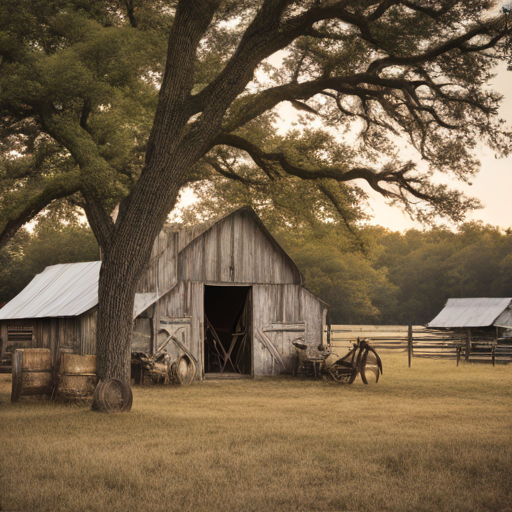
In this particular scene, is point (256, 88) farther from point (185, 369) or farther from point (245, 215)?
point (185, 369)

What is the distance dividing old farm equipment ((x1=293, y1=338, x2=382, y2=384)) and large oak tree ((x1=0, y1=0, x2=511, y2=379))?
4.47 meters

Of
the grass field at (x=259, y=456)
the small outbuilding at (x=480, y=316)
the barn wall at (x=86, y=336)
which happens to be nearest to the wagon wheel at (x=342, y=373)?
the grass field at (x=259, y=456)

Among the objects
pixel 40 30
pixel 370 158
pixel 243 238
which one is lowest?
pixel 243 238

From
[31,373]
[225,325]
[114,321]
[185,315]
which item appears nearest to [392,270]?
[225,325]

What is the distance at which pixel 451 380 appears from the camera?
20953mm

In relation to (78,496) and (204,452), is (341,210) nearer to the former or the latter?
(204,452)

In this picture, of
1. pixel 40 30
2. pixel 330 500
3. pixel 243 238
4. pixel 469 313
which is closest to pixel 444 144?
pixel 243 238

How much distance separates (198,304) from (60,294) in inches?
218

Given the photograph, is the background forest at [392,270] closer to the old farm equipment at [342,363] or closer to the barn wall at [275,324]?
the barn wall at [275,324]

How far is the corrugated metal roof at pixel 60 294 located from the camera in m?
21.1

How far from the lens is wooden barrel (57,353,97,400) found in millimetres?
14258

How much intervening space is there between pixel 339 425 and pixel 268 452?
2859mm

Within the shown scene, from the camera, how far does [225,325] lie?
87.7ft

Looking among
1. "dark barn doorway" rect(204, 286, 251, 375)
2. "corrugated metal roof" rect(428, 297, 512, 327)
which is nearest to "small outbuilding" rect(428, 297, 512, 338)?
"corrugated metal roof" rect(428, 297, 512, 327)
